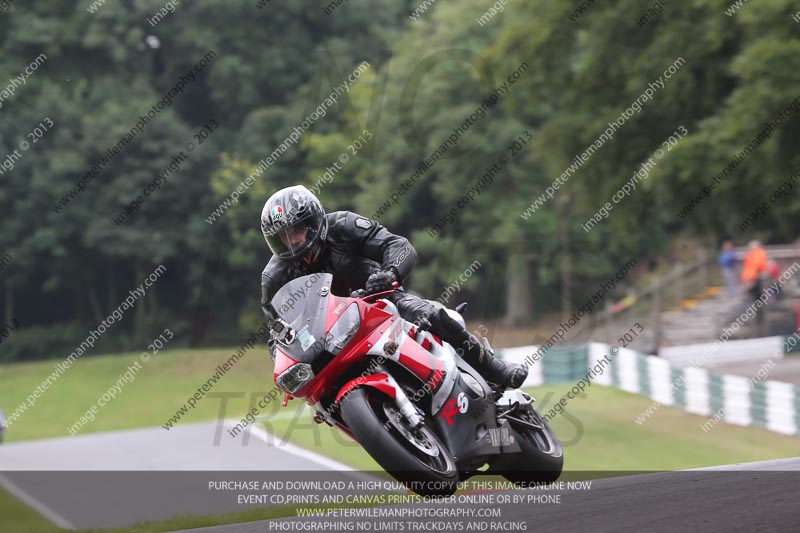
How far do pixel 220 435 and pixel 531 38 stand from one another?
481 inches

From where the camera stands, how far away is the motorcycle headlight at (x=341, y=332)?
6262mm

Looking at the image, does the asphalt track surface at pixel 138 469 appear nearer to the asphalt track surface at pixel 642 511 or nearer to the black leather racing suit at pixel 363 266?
the black leather racing suit at pixel 363 266

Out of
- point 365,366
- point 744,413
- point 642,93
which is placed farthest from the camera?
point 642,93

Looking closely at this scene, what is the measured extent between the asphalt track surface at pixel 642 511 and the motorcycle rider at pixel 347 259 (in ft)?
3.47

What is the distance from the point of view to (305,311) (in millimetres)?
6344

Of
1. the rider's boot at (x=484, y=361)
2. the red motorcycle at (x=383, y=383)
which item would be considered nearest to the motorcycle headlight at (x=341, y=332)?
the red motorcycle at (x=383, y=383)

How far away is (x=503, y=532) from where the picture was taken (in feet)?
17.3

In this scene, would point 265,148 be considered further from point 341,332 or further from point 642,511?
point 642,511

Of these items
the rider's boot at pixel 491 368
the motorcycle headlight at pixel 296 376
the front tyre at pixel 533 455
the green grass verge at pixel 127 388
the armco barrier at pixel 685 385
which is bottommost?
the green grass verge at pixel 127 388

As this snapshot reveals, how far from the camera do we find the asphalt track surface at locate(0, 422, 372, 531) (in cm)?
1148

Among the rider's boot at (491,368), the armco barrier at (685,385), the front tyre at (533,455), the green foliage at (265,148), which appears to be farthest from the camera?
the green foliage at (265,148)

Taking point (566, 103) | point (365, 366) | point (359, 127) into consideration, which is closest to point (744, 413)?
point (365, 366)

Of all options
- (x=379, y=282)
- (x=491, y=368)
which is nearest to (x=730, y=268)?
(x=491, y=368)

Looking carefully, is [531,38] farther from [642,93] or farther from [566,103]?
[642,93]
